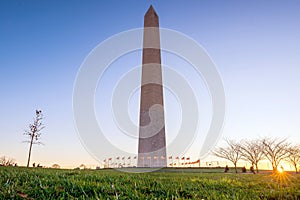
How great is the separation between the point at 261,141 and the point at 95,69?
102ft

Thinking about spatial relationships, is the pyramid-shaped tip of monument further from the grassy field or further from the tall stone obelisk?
the grassy field

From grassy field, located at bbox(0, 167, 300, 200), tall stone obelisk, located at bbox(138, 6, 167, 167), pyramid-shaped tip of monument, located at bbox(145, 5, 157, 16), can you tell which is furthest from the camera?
pyramid-shaped tip of monument, located at bbox(145, 5, 157, 16)

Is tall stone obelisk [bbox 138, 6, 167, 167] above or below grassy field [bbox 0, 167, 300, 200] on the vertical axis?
above

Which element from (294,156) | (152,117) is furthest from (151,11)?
(294,156)

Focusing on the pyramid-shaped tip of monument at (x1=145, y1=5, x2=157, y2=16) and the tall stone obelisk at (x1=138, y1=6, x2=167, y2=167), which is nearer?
the tall stone obelisk at (x1=138, y1=6, x2=167, y2=167)

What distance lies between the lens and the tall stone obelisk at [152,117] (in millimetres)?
34969

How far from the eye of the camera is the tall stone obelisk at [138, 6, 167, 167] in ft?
115

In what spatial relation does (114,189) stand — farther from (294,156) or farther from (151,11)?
(294,156)

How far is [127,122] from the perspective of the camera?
33.2 m

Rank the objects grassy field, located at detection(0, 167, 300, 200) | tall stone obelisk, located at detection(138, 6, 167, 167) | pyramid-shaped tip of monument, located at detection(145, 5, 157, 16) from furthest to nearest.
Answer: pyramid-shaped tip of monument, located at detection(145, 5, 157, 16) < tall stone obelisk, located at detection(138, 6, 167, 167) < grassy field, located at detection(0, 167, 300, 200)

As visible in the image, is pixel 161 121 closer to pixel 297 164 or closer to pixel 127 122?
pixel 127 122

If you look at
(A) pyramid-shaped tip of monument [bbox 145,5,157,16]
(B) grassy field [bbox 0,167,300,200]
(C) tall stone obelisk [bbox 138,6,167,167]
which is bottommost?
(B) grassy field [bbox 0,167,300,200]

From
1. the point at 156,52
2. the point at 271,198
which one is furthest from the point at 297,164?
the point at 271,198

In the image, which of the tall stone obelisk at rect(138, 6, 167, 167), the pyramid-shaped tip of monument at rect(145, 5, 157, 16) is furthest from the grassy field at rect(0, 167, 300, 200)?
the pyramid-shaped tip of monument at rect(145, 5, 157, 16)
